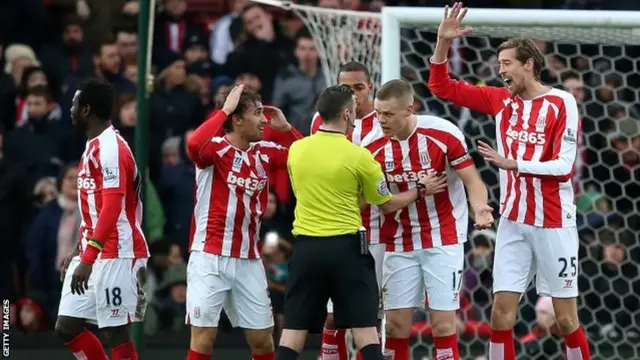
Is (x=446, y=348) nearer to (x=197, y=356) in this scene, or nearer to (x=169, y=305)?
(x=197, y=356)

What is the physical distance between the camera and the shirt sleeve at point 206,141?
8.55 m

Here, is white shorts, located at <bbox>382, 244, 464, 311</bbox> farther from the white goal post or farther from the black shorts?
the white goal post

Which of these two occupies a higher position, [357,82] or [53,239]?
[357,82]

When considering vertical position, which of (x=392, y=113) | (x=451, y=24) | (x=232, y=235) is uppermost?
(x=451, y=24)

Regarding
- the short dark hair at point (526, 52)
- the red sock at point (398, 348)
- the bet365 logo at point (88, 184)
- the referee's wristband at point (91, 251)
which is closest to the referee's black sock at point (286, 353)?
the red sock at point (398, 348)

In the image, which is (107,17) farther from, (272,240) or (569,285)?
(569,285)

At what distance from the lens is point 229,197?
346 inches

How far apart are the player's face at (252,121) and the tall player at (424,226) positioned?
0.66 meters

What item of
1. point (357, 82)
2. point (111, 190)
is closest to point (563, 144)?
point (357, 82)

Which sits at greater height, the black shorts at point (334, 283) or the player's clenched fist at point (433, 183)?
the player's clenched fist at point (433, 183)

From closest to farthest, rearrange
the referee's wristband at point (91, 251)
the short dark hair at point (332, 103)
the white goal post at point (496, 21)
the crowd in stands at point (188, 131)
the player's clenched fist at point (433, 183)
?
1. the short dark hair at point (332, 103)
2. the referee's wristband at point (91, 251)
3. the player's clenched fist at point (433, 183)
4. the white goal post at point (496, 21)
5. the crowd in stands at point (188, 131)

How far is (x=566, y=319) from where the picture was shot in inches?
349

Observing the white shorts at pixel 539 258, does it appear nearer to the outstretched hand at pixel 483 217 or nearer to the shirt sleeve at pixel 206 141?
the outstretched hand at pixel 483 217

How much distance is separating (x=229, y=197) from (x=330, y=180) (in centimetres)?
87
